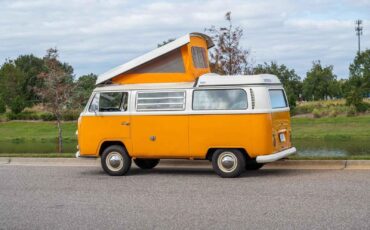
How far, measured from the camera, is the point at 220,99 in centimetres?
1379

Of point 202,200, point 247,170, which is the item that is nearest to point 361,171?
point 247,170

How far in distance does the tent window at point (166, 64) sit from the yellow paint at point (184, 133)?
1100 millimetres

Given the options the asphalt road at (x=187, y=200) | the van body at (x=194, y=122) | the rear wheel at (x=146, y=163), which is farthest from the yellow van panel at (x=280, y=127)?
the rear wheel at (x=146, y=163)

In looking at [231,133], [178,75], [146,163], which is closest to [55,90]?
[146,163]

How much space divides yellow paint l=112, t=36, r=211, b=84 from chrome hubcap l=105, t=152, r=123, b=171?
5.39 feet

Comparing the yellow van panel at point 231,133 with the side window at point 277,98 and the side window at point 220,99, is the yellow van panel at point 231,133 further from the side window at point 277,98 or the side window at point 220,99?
the side window at point 277,98

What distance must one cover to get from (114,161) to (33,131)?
32.4m

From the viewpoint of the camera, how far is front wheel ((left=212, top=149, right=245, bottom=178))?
44.7ft

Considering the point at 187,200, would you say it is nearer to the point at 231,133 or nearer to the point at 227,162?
the point at 227,162

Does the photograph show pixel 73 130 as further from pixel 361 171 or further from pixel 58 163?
pixel 361 171

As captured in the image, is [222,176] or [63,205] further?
[222,176]

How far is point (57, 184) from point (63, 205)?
275cm

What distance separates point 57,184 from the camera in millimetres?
13469

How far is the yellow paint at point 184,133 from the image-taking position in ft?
44.1
